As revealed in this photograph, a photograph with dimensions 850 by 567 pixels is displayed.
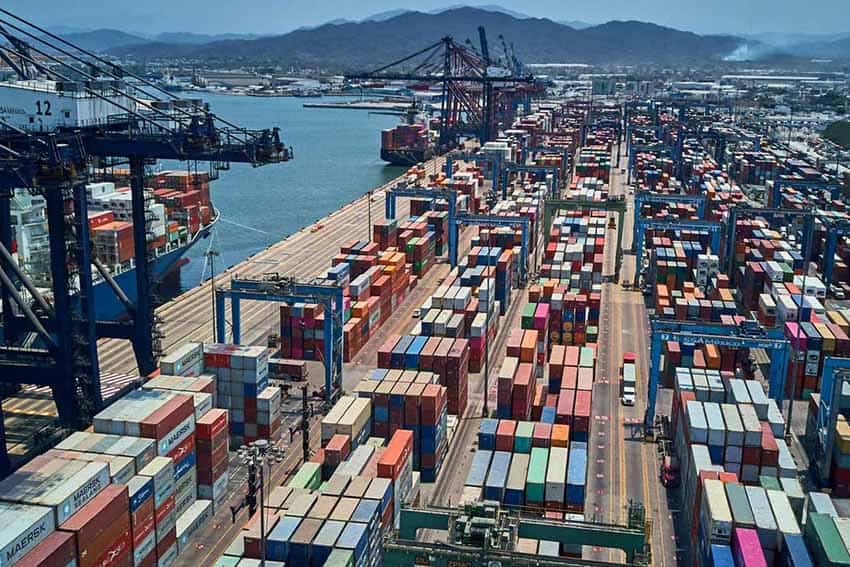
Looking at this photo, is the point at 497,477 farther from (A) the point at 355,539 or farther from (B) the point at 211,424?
(B) the point at 211,424

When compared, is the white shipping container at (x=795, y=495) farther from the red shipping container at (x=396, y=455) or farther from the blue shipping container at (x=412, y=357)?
the blue shipping container at (x=412, y=357)

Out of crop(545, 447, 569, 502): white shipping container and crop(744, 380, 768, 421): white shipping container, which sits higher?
crop(744, 380, 768, 421): white shipping container

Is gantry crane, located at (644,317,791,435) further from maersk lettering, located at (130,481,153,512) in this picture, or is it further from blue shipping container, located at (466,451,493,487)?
maersk lettering, located at (130,481,153,512)

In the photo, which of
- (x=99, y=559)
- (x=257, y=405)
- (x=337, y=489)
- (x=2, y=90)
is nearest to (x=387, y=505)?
(x=337, y=489)

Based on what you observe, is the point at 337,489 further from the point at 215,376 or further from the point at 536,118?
the point at 536,118

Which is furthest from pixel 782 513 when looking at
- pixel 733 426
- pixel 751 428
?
pixel 733 426

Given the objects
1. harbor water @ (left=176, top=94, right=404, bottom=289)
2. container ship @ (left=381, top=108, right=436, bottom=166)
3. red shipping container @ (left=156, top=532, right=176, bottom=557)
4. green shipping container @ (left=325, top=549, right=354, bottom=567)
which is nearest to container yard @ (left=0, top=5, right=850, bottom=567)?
green shipping container @ (left=325, top=549, right=354, bottom=567)

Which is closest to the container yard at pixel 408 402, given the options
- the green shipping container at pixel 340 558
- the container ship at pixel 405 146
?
the green shipping container at pixel 340 558
